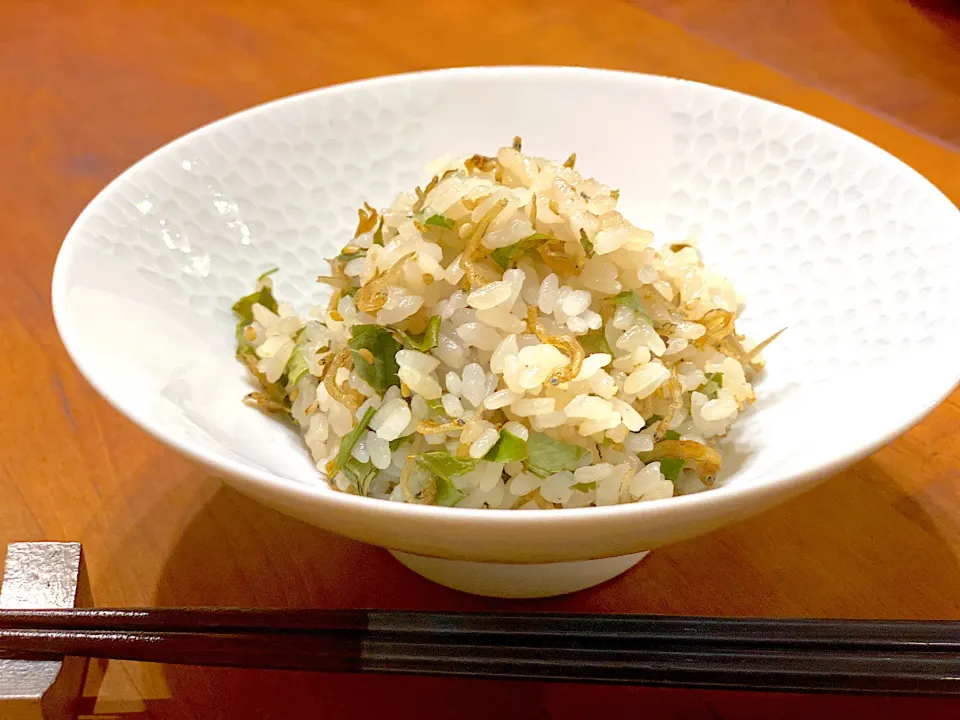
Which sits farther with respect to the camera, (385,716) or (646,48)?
(646,48)

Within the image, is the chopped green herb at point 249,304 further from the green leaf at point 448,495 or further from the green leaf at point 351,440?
the green leaf at point 448,495

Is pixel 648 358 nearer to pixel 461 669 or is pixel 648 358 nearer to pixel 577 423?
pixel 577 423

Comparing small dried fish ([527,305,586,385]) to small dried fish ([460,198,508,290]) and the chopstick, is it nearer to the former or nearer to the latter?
small dried fish ([460,198,508,290])

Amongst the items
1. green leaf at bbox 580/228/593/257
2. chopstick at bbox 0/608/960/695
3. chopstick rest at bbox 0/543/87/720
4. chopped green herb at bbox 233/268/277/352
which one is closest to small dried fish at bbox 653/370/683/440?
green leaf at bbox 580/228/593/257

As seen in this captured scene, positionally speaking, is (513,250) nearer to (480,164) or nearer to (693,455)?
(480,164)

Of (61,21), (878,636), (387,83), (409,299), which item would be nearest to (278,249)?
(387,83)

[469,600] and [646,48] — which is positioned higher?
[646,48]

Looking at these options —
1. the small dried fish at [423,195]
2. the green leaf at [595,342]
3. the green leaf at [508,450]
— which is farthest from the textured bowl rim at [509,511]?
the small dried fish at [423,195]
